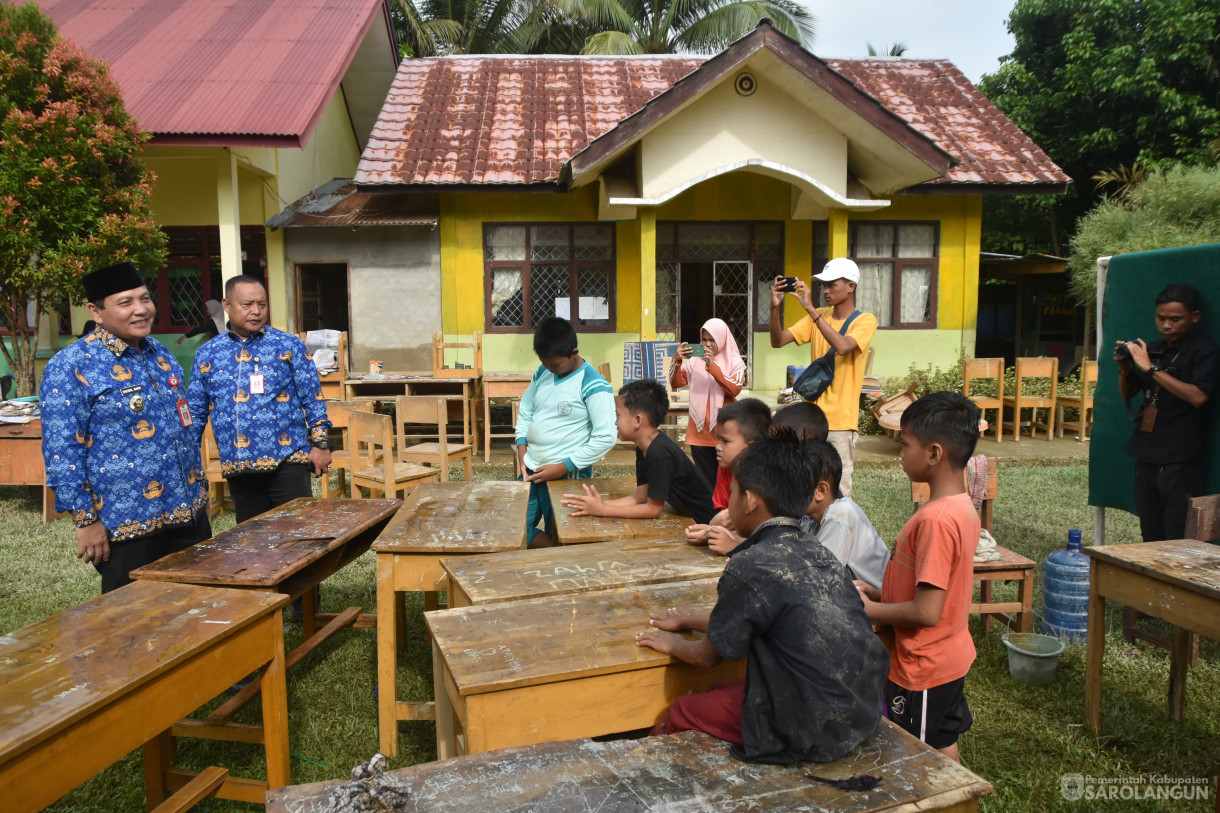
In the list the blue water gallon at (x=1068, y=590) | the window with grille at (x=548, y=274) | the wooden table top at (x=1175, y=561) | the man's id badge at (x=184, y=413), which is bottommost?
the blue water gallon at (x=1068, y=590)

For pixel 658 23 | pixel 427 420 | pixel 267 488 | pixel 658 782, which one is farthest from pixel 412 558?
pixel 658 23

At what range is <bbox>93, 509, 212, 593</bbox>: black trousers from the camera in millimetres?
3102

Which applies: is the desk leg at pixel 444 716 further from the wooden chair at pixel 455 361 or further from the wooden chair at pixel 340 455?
the wooden chair at pixel 455 361

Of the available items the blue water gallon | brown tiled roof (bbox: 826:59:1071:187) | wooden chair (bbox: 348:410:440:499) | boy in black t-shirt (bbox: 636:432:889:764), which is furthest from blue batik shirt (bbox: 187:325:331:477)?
brown tiled roof (bbox: 826:59:1071:187)

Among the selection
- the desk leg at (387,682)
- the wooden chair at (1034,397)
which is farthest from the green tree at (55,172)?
the wooden chair at (1034,397)

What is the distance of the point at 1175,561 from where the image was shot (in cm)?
288

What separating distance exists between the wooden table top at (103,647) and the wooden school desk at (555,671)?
0.68 metres

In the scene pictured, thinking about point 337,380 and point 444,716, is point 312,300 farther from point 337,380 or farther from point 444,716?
point 444,716

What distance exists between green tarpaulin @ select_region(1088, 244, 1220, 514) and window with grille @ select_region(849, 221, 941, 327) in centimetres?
641

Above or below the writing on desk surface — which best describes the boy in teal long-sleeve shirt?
above

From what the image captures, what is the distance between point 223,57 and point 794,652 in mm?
11590

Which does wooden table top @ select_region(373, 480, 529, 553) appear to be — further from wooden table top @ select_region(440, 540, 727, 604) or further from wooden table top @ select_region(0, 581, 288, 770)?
wooden table top @ select_region(0, 581, 288, 770)

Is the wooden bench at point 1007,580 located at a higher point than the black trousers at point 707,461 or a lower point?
lower

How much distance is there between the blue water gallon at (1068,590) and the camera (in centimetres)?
386
